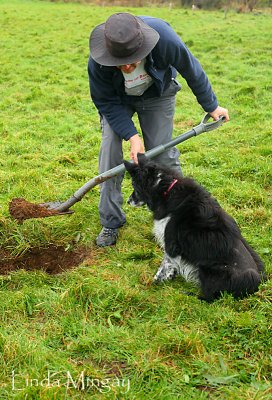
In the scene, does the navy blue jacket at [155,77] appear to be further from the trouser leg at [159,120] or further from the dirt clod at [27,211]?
the dirt clod at [27,211]

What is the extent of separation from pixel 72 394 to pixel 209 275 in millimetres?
1563

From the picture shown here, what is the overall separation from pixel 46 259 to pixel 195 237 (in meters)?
1.72

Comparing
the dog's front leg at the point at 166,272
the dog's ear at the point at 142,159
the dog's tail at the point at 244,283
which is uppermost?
the dog's ear at the point at 142,159

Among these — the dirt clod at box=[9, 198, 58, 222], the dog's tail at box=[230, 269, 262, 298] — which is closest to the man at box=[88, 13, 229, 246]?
the dirt clod at box=[9, 198, 58, 222]

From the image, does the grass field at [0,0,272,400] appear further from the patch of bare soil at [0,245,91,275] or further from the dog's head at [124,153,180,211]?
the dog's head at [124,153,180,211]

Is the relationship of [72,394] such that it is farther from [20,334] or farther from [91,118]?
[91,118]

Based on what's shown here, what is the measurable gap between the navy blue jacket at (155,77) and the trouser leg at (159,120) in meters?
0.12

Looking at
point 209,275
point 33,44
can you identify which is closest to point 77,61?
point 33,44

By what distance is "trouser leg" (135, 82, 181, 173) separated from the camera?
14.2 feet

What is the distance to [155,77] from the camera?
12.8 ft

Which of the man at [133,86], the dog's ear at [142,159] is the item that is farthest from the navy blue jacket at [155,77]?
the dog's ear at [142,159]

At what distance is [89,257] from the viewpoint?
4.55m

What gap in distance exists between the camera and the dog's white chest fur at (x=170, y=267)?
394 centimetres

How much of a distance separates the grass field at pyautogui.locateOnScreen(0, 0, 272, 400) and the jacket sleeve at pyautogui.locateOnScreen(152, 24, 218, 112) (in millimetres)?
1645
